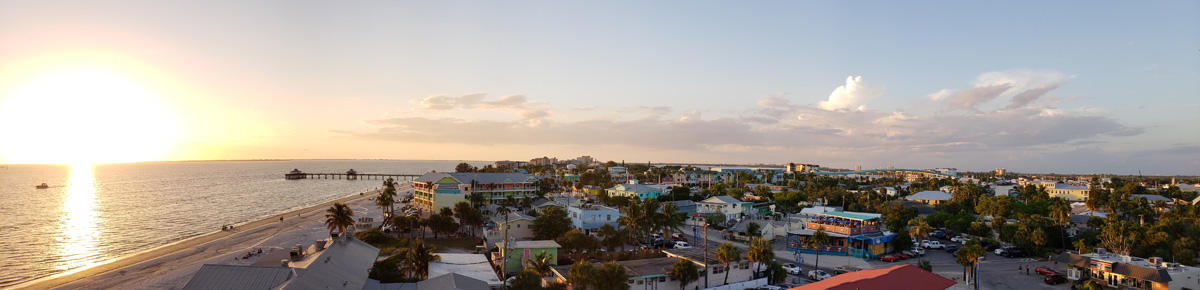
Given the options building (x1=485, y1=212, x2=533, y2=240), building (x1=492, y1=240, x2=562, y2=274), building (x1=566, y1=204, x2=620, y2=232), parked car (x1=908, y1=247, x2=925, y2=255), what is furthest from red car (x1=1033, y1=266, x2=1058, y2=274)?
building (x1=485, y1=212, x2=533, y2=240)

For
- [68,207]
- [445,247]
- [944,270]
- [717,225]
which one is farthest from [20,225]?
[944,270]

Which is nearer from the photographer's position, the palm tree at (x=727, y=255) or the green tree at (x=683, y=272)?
the green tree at (x=683, y=272)

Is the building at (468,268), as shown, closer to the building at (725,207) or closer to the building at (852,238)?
the building at (852,238)

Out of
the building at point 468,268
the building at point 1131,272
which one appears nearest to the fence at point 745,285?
the building at point 468,268

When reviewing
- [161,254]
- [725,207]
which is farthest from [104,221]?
[725,207]

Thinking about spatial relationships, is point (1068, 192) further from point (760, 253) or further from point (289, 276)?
point (289, 276)
